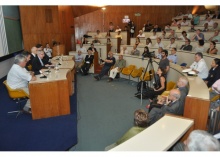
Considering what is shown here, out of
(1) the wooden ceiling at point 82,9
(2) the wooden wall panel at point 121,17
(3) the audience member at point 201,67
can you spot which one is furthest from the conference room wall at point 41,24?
(3) the audience member at point 201,67

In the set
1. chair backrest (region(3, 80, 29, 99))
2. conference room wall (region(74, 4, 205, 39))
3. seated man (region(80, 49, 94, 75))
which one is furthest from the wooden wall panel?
chair backrest (region(3, 80, 29, 99))

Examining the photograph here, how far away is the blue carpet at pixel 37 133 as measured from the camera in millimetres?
3339

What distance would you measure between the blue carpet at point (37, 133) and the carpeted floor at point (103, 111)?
18 cm

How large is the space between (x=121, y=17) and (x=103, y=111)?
10.9 meters

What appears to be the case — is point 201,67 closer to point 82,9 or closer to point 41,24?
point 41,24

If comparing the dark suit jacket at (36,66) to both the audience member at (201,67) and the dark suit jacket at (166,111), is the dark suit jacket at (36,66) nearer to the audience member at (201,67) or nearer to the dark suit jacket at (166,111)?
the dark suit jacket at (166,111)

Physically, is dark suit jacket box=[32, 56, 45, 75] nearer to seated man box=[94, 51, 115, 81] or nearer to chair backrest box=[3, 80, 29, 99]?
chair backrest box=[3, 80, 29, 99]

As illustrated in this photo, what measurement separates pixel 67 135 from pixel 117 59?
190 inches

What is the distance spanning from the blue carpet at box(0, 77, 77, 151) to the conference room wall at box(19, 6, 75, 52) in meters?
5.67

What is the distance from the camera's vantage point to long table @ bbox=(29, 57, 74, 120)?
4180 mm

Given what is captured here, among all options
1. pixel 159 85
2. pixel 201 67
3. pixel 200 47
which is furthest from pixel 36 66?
pixel 200 47
